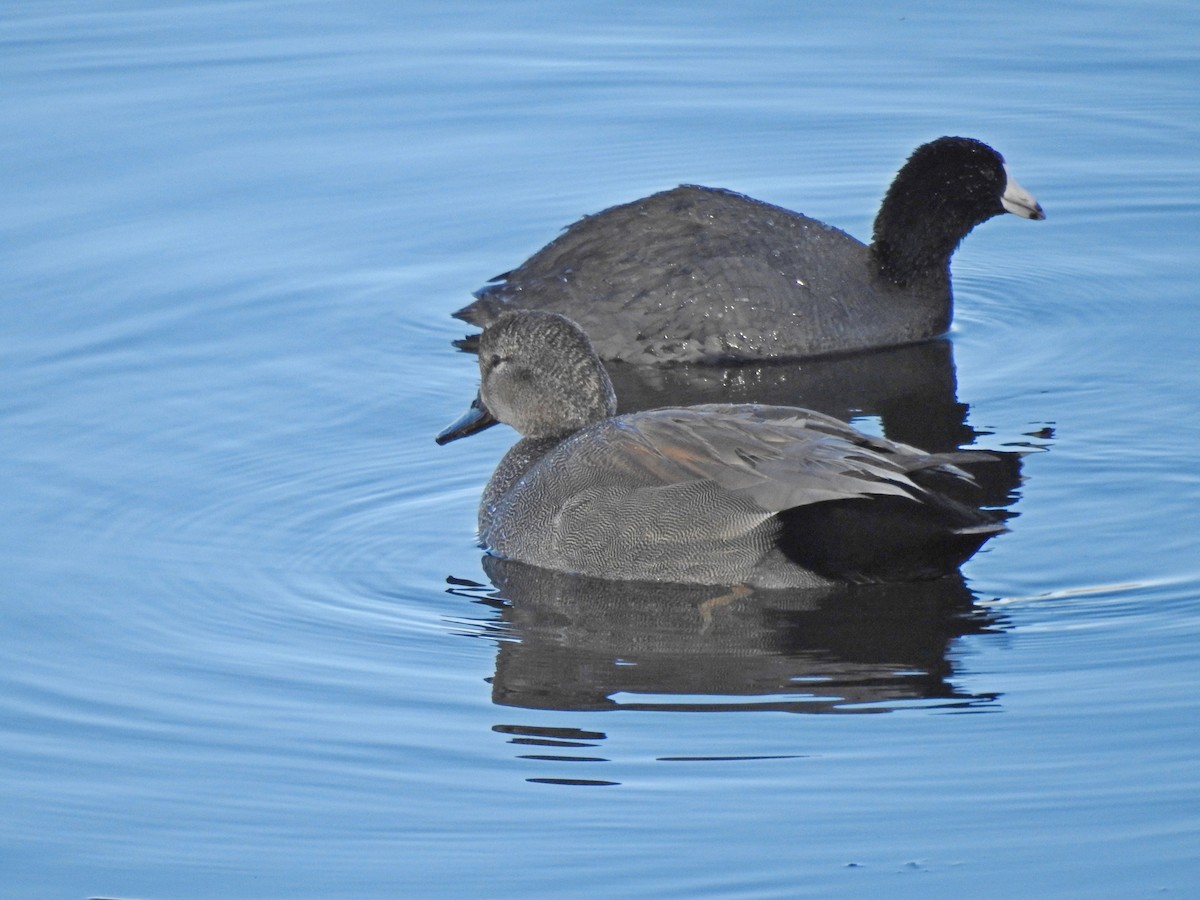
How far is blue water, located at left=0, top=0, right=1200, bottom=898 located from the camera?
5875 millimetres

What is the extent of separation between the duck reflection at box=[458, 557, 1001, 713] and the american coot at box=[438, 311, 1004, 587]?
0.09 meters

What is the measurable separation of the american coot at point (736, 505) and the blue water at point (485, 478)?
149 mm

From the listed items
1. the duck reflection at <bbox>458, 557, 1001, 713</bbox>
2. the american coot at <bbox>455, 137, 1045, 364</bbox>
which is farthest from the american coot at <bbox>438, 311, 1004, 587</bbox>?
the american coot at <bbox>455, 137, 1045, 364</bbox>

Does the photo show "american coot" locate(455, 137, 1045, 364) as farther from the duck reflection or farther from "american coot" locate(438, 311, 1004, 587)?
the duck reflection

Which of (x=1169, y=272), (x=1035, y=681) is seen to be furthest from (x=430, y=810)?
(x=1169, y=272)

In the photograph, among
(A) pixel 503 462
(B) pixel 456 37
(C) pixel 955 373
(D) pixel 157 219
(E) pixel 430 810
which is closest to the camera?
(E) pixel 430 810

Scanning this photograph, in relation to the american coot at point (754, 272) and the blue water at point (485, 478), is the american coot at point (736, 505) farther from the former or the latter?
the american coot at point (754, 272)

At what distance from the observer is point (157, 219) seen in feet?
40.3

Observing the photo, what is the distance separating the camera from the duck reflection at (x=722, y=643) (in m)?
6.73

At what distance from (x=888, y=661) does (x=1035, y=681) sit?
0.50 metres

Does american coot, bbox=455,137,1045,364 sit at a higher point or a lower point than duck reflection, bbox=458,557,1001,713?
higher

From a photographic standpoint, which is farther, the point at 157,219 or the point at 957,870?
the point at 157,219

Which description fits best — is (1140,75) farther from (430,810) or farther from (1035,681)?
(430,810)

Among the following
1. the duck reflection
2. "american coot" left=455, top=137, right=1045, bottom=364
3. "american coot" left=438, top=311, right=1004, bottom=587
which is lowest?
the duck reflection
